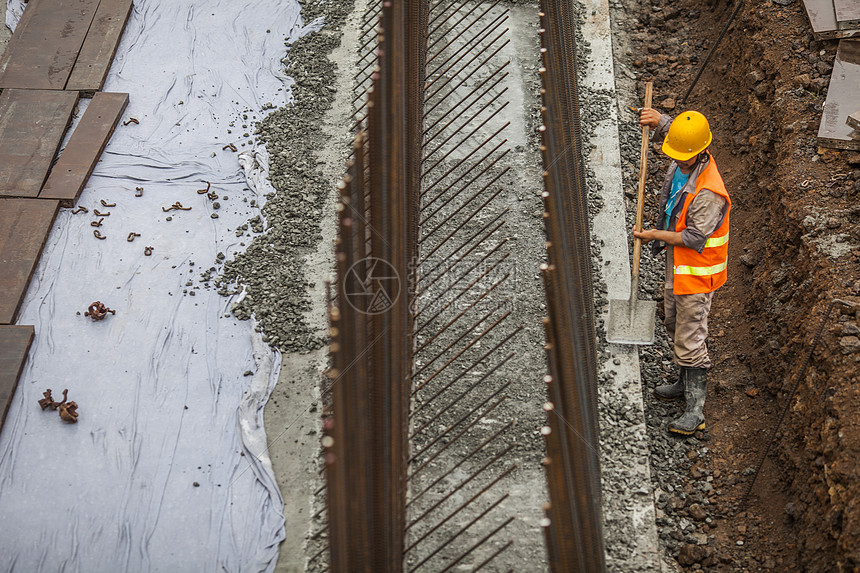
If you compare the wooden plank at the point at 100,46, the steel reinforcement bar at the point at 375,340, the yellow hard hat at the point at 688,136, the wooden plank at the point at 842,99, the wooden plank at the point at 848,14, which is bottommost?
the steel reinforcement bar at the point at 375,340

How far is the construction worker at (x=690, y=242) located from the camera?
578 centimetres

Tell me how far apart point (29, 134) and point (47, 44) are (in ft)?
5.18

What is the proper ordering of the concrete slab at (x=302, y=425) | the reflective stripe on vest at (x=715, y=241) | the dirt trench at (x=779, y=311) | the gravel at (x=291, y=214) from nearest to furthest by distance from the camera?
the dirt trench at (x=779, y=311) → the concrete slab at (x=302, y=425) → the reflective stripe on vest at (x=715, y=241) → the gravel at (x=291, y=214)

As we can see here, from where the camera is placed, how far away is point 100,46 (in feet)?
30.1

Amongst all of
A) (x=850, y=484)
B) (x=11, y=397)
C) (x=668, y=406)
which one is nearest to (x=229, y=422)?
(x=11, y=397)

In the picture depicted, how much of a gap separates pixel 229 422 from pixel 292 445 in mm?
582

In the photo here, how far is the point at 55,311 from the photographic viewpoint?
6.94m

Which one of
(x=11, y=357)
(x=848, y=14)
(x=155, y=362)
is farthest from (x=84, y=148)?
(x=848, y=14)

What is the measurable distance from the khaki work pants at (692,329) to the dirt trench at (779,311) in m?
0.53

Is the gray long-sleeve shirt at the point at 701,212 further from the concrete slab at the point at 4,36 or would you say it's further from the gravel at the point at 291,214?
the concrete slab at the point at 4,36

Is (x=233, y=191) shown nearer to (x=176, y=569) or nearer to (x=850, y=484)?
(x=176, y=569)

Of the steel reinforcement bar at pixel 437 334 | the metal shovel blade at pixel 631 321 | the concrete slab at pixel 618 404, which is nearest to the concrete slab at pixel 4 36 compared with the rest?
the steel reinforcement bar at pixel 437 334

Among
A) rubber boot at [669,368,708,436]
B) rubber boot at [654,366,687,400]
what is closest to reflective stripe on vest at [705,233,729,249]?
rubber boot at [669,368,708,436]

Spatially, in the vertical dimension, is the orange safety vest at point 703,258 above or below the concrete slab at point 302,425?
above
